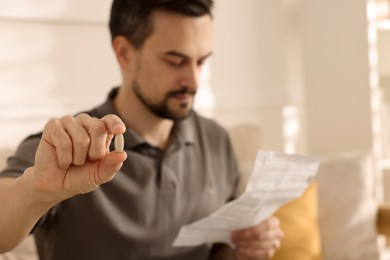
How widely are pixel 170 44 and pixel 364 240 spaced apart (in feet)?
2.89

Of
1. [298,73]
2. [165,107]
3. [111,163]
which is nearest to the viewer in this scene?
[111,163]

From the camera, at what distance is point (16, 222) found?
3.52ft

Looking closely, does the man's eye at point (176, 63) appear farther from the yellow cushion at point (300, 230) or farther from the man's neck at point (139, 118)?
the yellow cushion at point (300, 230)

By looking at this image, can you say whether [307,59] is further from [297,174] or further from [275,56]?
[297,174]

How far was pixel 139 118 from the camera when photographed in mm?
1683

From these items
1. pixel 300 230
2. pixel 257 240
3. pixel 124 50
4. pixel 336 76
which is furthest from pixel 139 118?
pixel 336 76

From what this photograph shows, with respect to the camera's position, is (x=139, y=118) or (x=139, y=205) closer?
(x=139, y=205)

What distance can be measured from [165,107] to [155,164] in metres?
0.15

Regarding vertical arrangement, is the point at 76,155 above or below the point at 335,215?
above

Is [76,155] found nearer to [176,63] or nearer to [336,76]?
[176,63]

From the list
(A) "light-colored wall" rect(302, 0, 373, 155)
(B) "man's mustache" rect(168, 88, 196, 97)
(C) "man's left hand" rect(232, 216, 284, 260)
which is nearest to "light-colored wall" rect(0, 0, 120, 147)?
(B) "man's mustache" rect(168, 88, 196, 97)

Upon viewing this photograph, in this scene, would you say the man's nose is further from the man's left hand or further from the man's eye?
the man's left hand

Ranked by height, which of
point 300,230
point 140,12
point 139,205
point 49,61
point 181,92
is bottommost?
point 300,230

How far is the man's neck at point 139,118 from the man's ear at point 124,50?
3.4 inches
